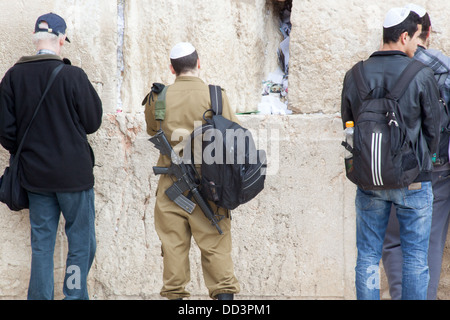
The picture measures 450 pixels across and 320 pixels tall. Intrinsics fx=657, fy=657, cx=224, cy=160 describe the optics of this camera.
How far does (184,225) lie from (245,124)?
1.01 meters

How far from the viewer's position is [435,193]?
3990 mm

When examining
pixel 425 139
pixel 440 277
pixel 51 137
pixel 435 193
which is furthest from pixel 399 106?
pixel 51 137

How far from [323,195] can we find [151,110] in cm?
139

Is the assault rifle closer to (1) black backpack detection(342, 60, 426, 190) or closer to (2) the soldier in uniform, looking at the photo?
(2) the soldier in uniform

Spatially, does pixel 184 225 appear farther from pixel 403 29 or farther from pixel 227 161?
pixel 403 29

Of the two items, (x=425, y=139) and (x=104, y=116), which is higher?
(x=104, y=116)

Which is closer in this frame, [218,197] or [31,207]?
[218,197]

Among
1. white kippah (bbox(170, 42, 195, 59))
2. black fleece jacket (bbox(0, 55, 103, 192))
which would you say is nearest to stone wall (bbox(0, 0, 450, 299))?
black fleece jacket (bbox(0, 55, 103, 192))

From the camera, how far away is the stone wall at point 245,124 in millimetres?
4480

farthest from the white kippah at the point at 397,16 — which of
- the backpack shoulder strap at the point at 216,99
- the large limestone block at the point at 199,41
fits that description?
the large limestone block at the point at 199,41

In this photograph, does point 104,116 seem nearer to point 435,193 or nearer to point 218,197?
point 218,197

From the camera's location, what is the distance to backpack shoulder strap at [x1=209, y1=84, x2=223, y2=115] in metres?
3.67

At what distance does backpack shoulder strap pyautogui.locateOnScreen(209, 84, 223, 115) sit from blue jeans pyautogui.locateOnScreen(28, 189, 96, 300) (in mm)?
1005

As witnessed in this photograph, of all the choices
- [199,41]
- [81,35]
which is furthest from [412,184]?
[81,35]
